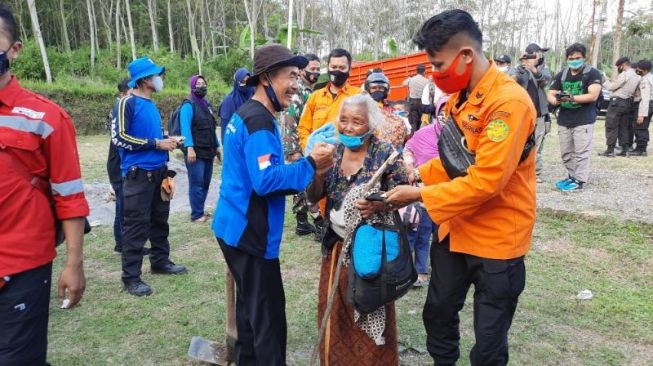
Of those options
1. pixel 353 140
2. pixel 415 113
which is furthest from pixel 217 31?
pixel 353 140

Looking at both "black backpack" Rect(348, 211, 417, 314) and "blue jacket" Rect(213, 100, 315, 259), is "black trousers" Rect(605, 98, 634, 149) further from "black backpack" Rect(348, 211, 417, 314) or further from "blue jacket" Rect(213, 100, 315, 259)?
"blue jacket" Rect(213, 100, 315, 259)

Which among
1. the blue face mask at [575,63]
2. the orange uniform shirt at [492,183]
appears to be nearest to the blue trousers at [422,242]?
the orange uniform shirt at [492,183]

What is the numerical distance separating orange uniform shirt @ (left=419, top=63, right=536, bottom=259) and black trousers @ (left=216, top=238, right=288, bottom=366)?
1020mm

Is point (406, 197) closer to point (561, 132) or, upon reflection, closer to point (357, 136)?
point (357, 136)

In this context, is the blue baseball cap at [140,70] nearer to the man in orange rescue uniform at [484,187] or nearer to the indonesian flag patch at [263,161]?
the indonesian flag patch at [263,161]

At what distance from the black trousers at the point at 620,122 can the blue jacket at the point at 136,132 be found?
9827 mm

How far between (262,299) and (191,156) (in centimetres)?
416

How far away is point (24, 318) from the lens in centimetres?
207

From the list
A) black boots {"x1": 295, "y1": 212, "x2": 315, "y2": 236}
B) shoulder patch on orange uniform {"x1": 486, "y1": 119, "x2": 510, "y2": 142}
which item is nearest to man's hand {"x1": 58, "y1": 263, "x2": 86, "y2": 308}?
shoulder patch on orange uniform {"x1": 486, "y1": 119, "x2": 510, "y2": 142}

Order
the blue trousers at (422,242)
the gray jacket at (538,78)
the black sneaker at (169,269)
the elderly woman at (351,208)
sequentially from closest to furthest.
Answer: the elderly woman at (351,208), the blue trousers at (422,242), the black sneaker at (169,269), the gray jacket at (538,78)

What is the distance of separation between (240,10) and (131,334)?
4422 centimetres

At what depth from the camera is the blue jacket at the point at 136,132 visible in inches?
175

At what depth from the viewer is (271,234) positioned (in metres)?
2.67

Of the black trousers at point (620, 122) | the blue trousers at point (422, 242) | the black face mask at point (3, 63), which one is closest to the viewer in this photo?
the black face mask at point (3, 63)
